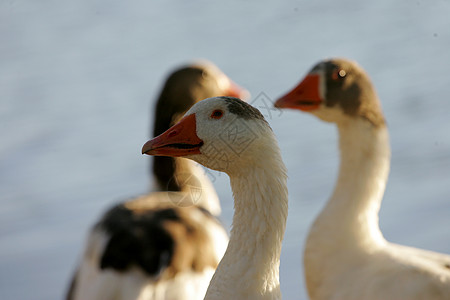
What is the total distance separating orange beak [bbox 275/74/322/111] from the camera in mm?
4711

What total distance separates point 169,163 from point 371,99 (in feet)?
5.83

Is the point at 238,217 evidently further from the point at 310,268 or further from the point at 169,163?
the point at 169,163

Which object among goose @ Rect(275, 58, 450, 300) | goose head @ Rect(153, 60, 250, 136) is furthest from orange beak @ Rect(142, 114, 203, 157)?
goose head @ Rect(153, 60, 250, 136)

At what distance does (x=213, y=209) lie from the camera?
18.3ft

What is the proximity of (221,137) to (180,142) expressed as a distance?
7.2 inches

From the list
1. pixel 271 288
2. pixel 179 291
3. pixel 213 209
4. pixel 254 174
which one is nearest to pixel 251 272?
pixel 271 288

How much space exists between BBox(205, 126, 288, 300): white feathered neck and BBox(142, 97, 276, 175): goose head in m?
0.03

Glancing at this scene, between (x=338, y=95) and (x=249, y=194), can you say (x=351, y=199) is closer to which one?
(x=338, y=95)

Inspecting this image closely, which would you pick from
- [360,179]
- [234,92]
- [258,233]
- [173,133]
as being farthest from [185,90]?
[258,233]

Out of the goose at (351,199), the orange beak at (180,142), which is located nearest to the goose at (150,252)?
the goose at (351,199)

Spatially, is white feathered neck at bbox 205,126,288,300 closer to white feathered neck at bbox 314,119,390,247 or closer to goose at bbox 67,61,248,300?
goose at bbox 67,61,248,300

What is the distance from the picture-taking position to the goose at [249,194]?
8.98ft

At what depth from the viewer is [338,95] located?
4660 millimetres

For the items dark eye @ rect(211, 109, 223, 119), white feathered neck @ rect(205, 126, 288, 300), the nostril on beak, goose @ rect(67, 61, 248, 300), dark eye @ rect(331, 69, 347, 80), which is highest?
dark eye @ rect(211, 109, 223, 119)
